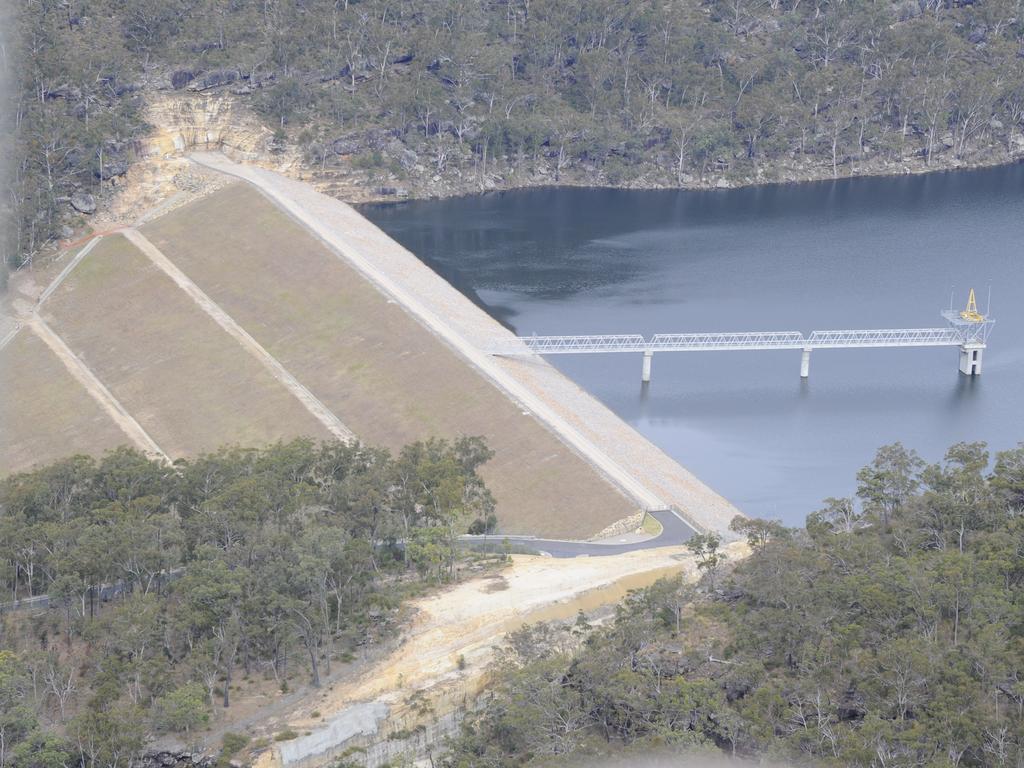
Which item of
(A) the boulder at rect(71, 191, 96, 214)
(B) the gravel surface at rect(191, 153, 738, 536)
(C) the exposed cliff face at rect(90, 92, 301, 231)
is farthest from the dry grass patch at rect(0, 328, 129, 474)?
(C) the exposed cliff face at rect(90, 92, 301, 231)

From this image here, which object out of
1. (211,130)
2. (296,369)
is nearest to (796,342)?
(296,369)

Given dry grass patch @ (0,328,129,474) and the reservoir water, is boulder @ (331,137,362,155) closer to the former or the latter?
the reservoir water

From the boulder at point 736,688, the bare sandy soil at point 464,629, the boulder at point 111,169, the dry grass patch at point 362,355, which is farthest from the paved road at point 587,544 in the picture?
the boulder at point 111,169

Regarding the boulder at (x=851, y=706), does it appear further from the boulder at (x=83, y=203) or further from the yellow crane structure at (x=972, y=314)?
the boulder at (x=83, y=203)

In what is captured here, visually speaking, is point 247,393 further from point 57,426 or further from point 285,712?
point 285,712

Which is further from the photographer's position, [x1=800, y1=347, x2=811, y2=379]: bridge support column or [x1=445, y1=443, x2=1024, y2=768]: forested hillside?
[x1=800, y1=347, x2=811, y2=379]: bridge support column

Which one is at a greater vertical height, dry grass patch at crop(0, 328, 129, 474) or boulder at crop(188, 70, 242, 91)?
boulder at crop(188, 70, 242, 91)
